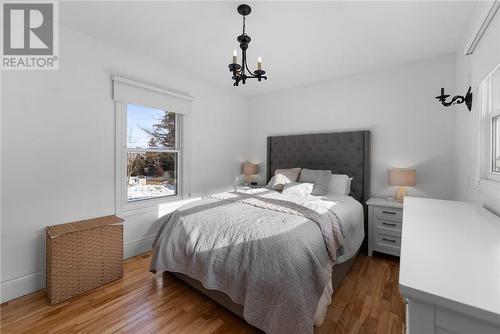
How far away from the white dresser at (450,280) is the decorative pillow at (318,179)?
2005 mm

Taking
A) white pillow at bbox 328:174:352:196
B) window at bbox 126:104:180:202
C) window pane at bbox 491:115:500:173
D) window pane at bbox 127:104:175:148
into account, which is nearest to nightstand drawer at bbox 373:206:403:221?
white pillow at bbox 328:174:352:196

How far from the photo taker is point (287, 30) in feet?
7.33

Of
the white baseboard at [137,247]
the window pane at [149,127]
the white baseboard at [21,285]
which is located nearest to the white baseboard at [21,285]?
the white baseboard at [21,285]

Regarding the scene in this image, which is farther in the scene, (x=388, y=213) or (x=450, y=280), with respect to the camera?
(x=388, y=213)

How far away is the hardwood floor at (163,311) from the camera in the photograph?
5.32 feet

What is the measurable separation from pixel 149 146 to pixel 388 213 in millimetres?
3247

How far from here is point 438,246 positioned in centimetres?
83

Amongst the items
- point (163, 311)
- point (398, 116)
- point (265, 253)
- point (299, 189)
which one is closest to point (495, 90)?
point (398, 116)

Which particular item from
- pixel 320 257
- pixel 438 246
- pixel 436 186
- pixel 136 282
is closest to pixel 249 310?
pixel 320 257

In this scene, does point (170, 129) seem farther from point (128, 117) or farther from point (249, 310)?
point (249, 310)

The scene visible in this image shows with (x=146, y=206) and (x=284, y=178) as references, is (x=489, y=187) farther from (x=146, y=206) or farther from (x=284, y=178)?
(x=146, y=206)

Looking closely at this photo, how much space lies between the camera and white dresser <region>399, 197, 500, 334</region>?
521mm

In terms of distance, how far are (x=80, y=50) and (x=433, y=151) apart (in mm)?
4273

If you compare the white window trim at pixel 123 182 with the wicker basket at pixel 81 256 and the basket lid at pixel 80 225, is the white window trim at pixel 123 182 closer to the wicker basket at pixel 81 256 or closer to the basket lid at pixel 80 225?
the basket lid at pixel 80 225
